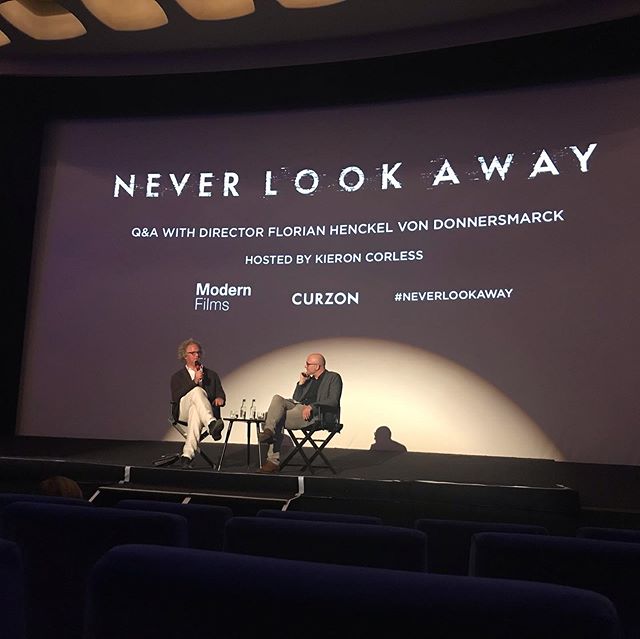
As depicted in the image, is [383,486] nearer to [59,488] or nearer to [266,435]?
[266,435]

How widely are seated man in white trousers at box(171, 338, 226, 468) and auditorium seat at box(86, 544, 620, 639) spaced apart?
4460 mm

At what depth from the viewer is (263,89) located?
7.03 meters

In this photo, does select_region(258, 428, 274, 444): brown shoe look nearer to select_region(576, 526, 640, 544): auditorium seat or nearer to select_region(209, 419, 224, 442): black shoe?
select_region(209, 419, 224, 442): black shoe

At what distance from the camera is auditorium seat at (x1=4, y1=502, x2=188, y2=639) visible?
42.8 inches

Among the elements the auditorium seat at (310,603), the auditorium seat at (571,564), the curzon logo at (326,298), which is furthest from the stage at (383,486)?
the auditorium seat at (310,603)

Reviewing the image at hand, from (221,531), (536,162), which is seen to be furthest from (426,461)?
(221,531)

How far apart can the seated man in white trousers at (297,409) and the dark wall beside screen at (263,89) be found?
2716mm

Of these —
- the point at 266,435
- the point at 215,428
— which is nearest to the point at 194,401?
the point at 215,428

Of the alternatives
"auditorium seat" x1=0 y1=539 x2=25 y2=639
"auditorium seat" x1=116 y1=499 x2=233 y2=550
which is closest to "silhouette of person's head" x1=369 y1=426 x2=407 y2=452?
"auditorium seat" x1=116 y1=499 x2=233 y2=550

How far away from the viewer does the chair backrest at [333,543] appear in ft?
4.18

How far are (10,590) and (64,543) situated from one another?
1.73ft

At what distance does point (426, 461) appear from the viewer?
568cm

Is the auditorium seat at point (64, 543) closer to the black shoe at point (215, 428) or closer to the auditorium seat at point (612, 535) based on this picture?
the auditorium seat at point (612, 535)

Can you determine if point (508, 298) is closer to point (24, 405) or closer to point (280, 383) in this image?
point (280, 383)
